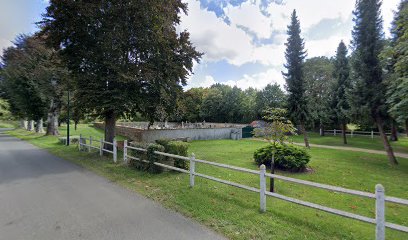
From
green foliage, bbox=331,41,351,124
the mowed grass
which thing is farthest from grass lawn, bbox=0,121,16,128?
green foliage, bbox=331,41,351,124

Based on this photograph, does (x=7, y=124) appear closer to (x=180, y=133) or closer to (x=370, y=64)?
(x=180, y=133)

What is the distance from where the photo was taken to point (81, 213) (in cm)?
519

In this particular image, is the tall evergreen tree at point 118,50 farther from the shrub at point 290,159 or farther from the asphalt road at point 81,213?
the shrub at point 290,159

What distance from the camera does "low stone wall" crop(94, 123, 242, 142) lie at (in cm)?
2114

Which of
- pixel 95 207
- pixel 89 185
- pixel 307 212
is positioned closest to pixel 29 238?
pixel 95 207

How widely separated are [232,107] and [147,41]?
112 ft

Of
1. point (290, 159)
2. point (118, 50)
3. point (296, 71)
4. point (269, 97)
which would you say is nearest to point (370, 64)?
point (296, 71)

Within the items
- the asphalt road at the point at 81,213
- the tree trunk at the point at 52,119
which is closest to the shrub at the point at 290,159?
the asphalt road at the point at 81,213

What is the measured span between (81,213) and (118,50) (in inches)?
373

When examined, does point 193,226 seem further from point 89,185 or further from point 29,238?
point 89,185

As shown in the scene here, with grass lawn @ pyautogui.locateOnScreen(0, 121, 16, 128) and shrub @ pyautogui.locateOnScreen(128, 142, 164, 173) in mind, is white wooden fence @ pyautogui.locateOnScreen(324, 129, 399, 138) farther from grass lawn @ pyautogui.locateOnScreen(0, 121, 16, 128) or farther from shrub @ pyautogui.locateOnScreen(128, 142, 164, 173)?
grass lawn @ pyautogui.locateOnScreen(0, 121, 16, 128)

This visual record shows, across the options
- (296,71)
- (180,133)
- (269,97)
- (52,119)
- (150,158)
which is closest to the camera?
(150,158)

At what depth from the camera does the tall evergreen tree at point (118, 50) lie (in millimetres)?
12086

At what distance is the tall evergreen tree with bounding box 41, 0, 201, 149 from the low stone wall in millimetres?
7333
